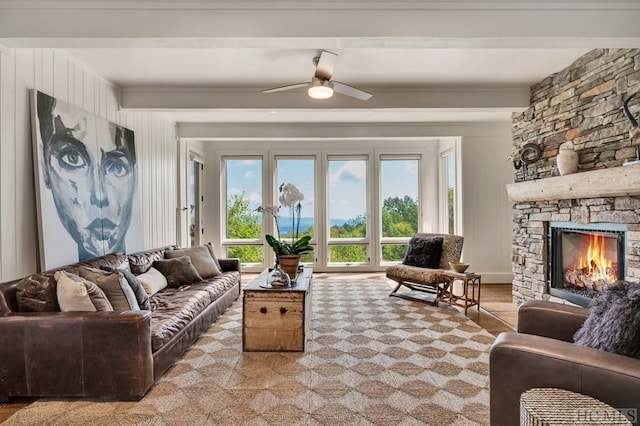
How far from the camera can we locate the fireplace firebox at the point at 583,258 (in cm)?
314

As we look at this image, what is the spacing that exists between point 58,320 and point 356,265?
513 centimetres

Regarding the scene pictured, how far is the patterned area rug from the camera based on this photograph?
2057 mm

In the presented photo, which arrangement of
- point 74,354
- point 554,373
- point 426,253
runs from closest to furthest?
1. point 554,373
2. point 74,354
3. point 426,253

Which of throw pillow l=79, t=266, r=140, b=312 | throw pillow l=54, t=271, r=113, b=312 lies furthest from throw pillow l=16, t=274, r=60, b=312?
throw pillow l=79, t=266, r=140, b=312

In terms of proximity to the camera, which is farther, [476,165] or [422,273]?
[476,165]

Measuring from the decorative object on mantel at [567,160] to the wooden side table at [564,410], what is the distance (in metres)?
2.63

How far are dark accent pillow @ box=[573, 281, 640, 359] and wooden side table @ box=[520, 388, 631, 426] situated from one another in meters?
0.34

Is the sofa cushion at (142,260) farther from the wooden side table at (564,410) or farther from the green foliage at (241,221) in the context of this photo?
the wooden side table at (564,410)

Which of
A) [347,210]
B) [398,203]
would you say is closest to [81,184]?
[347,210]

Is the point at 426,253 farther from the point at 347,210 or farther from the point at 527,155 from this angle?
the point at 347,210

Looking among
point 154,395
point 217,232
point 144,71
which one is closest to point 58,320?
point 154,395

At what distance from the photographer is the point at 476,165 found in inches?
227

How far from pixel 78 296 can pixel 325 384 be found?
67.5 inches

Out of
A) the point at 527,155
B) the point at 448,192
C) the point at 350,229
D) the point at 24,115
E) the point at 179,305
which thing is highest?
the point at 24,115
